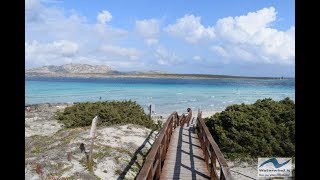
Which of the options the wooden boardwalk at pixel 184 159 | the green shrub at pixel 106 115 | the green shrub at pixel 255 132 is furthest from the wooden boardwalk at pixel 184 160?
the green shrub at pixel 106 115

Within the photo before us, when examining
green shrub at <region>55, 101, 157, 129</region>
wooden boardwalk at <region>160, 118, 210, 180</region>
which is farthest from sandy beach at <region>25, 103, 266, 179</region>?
green shrub at <region>55, 101, 157, 129</region>

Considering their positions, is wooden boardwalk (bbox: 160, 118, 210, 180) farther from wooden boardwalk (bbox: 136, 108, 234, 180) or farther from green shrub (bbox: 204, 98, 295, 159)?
green shrub (bbox: 204, 98, 295, 159)

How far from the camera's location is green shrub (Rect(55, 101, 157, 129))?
62.5 feet

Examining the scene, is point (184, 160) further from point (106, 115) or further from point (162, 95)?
point (162, 95)

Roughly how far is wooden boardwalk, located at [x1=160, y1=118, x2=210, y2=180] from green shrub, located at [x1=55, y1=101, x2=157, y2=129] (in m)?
5.93

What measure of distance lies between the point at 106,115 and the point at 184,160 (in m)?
10.2

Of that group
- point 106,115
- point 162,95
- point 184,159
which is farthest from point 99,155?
point 162,95

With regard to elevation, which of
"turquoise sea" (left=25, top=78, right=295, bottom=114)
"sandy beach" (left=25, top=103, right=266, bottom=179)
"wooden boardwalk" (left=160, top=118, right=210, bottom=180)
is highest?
"wooden boardwalk" (left=160, top=118, right=210, bottom=180)

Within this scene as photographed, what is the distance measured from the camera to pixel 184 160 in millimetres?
9633
